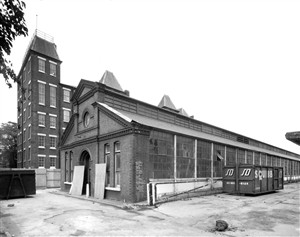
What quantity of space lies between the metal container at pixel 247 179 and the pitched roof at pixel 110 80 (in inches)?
644

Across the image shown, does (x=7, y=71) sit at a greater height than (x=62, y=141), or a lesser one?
greater

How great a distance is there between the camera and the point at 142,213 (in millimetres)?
12500

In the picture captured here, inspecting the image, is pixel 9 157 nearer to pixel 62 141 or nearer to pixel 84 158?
pixel 62 141

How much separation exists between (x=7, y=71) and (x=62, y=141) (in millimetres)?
21377

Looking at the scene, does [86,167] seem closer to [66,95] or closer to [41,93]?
[41,93]

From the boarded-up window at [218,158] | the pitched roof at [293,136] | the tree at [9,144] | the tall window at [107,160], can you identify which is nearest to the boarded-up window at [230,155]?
the boarded-up window at [218,158]

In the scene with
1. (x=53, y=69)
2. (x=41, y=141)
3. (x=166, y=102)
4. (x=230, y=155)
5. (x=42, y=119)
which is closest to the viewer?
(x=230, y=155)

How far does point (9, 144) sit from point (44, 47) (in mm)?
18522

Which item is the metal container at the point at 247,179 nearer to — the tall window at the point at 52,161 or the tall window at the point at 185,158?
the tall window at the point at 185,158

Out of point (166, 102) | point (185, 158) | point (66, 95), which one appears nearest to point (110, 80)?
point (66, 95)

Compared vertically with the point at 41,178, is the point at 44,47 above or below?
above

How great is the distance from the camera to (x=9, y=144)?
149 feet

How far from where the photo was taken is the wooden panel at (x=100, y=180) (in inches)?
696

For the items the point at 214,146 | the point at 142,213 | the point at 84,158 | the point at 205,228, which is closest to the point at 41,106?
the point at 84,158
